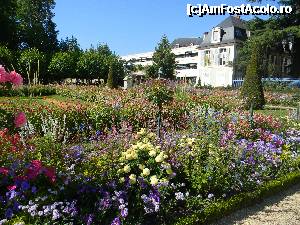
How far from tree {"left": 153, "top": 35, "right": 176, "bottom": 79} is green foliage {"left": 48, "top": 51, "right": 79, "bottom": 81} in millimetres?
15224

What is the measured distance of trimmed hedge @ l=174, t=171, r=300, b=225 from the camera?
188 inches

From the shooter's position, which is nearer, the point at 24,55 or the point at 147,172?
the point at 147,172

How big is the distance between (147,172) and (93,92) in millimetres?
17836

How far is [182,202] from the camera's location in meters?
5.16

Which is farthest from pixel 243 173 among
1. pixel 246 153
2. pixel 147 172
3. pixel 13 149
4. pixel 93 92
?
pixel 93 92

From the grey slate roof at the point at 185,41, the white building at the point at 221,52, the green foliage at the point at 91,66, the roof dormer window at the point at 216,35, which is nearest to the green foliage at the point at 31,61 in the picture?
the green foliage at the point at 91,66

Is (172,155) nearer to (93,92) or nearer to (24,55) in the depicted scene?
(93,92)

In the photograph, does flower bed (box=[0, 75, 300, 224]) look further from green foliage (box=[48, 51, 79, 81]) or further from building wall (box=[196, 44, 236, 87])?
building wall (box=[196, 44, 236, 87])

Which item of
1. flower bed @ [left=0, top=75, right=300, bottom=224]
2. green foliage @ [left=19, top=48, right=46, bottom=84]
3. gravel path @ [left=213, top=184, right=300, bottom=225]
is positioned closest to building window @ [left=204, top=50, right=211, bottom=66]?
green foliage @ [left=19, top=48, right=46, bottom=84]

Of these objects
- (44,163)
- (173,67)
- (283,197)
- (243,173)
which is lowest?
(283,197)

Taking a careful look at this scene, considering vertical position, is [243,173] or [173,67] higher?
[173,67]

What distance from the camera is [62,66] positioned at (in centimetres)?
3634

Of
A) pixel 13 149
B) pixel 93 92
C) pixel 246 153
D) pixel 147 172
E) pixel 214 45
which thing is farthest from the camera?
pixel 214 45

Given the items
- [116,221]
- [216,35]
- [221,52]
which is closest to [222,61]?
[221,52]
